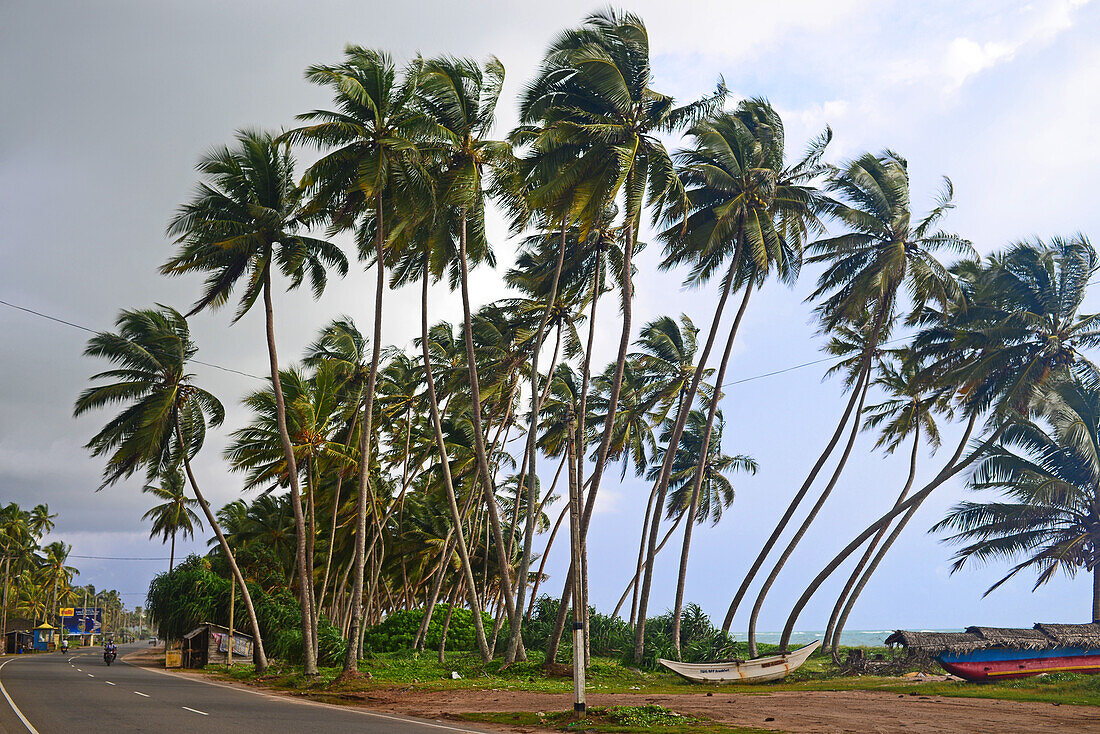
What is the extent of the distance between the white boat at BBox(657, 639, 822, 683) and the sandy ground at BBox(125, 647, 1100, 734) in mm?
1459

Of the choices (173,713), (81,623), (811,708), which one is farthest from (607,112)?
(81,623)

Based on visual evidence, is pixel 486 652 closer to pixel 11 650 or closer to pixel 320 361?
pixel 320 361

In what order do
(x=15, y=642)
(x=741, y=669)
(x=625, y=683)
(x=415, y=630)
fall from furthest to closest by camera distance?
(x=15, y=642)
(x=415, y=630)
(x=741, y=669)
(x=625, y=683)

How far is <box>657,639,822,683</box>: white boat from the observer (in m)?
22.9

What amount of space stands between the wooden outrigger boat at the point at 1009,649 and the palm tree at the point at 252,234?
1710 centimetres

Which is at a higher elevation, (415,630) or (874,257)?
(874,257)

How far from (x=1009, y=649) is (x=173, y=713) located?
2038 cm

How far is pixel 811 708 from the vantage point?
16312mm

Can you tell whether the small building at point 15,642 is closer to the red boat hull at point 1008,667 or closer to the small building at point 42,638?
the small building at point 42,638

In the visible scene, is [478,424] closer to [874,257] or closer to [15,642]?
[874,257]

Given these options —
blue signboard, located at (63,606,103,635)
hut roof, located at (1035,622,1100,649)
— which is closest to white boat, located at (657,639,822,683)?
hut roof, located at (1035,622,1100,649)

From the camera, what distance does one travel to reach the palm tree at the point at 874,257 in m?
27.9

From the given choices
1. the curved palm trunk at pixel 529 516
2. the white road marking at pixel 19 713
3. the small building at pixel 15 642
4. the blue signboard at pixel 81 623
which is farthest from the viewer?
the blue signboard at pixel 81 623

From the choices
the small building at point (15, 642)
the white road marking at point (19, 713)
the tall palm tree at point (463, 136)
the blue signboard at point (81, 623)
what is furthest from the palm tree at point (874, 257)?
the blue signboard at point (81, 623)
